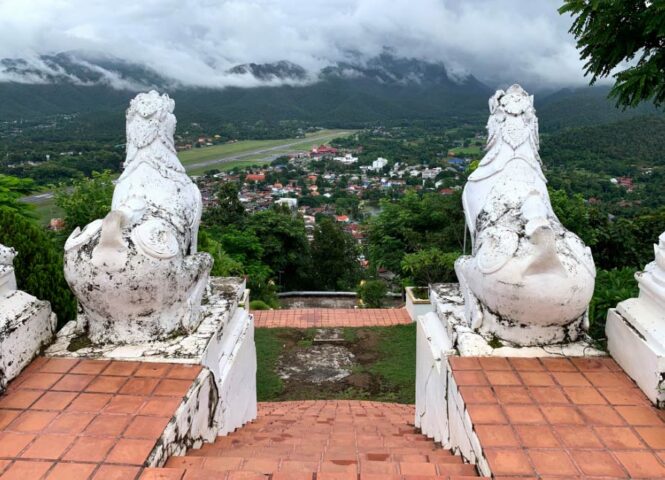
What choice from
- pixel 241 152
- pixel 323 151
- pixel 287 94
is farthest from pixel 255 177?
pixel 287 94

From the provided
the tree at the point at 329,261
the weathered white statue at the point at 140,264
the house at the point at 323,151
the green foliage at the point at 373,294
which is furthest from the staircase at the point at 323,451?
the house at the point at 323,151

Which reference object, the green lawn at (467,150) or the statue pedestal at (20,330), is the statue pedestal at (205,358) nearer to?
the statue pedestal at (20,330)

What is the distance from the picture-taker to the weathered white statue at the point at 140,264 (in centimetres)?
311

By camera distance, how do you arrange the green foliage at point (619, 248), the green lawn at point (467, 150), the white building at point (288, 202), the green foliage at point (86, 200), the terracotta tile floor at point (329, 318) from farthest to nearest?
1. the green lawn at point (467, 150)
2. the white building at point (288, 202)
3. the green foliage at point (619, 248)
4. the green foliage at point (86, 200)
5. the terracotta tile floor at point (329, 318)

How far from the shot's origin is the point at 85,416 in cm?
258

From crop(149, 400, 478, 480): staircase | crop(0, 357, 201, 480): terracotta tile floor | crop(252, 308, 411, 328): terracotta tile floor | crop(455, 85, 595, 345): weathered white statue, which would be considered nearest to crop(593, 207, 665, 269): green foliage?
crop(252, 308, 411, 328): terracotta tile floor

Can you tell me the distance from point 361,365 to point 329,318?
1893 millimetres

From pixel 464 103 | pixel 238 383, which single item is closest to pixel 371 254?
pixel 238 383

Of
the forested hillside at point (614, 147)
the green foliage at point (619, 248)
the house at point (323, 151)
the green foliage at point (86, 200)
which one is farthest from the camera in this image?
the house at point (323, 151)

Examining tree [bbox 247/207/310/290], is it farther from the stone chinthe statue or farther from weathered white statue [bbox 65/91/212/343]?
the stone chinthe statue

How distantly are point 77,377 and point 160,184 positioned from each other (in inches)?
56.9

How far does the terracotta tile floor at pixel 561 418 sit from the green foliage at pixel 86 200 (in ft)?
22.6

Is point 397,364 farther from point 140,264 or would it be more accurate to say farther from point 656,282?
point 140,264

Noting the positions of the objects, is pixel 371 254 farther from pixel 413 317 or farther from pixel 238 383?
pixel 238 383
